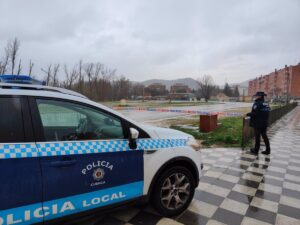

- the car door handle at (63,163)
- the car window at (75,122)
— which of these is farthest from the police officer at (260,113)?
the car door handle at (63,163)

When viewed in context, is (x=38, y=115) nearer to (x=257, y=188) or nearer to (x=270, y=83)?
(x=257, y=188)

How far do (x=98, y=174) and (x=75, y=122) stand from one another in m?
0.70

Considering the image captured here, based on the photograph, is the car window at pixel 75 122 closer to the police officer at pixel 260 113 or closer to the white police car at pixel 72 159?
the white police car at pixel 72 159

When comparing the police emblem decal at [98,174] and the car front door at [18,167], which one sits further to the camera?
the police emblem decal at [98,174]

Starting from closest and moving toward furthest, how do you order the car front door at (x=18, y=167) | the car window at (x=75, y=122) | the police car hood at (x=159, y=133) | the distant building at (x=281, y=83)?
the car front door at (x=18, y=167), the car window at (x=75, y=122), the police car hood at (x=159, y=133), the distant building at (x=281, y=83)

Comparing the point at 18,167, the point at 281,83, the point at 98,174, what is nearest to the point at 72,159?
the point at 98,174

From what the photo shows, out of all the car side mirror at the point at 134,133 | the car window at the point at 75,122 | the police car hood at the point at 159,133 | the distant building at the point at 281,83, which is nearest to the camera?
the car window at the point at 75,122

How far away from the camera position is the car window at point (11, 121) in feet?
7.28

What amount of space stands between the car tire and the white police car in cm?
1

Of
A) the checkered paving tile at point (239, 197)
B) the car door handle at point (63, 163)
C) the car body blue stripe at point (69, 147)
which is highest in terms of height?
the car body blue stripe at point (69, 147)

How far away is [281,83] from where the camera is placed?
384ft

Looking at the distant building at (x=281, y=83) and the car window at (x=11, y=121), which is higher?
the distant building at (x=281, y=83)

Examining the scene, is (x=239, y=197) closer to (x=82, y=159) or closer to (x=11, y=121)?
(x=82, y=159)

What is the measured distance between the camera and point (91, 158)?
8.45 ft
